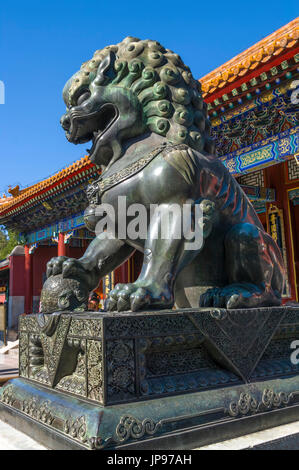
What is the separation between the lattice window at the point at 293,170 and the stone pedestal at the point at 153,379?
219 inches

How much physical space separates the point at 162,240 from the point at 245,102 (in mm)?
3865

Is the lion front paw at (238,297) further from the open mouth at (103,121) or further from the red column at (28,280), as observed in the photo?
the red column at (28,280)

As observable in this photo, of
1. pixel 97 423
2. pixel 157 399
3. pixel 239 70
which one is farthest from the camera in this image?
pixel 239 70

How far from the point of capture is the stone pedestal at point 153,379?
3.23 ft

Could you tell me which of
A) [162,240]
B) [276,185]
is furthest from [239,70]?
[162,240]

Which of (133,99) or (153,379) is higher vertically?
(133,99)

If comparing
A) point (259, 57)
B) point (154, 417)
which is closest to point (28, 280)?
point (259, 57)

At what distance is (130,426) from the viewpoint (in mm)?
947

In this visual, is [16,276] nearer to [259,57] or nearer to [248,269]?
[259,57]

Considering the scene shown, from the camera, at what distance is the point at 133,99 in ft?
4.79

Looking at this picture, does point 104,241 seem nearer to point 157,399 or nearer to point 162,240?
point 162,240

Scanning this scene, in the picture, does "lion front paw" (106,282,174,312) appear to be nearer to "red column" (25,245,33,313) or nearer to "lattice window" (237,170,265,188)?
"lattice window" (237,170,265,188)

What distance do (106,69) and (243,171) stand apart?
13.8 ft

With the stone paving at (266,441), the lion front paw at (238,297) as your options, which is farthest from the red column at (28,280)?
the stone paving at (266,441)
